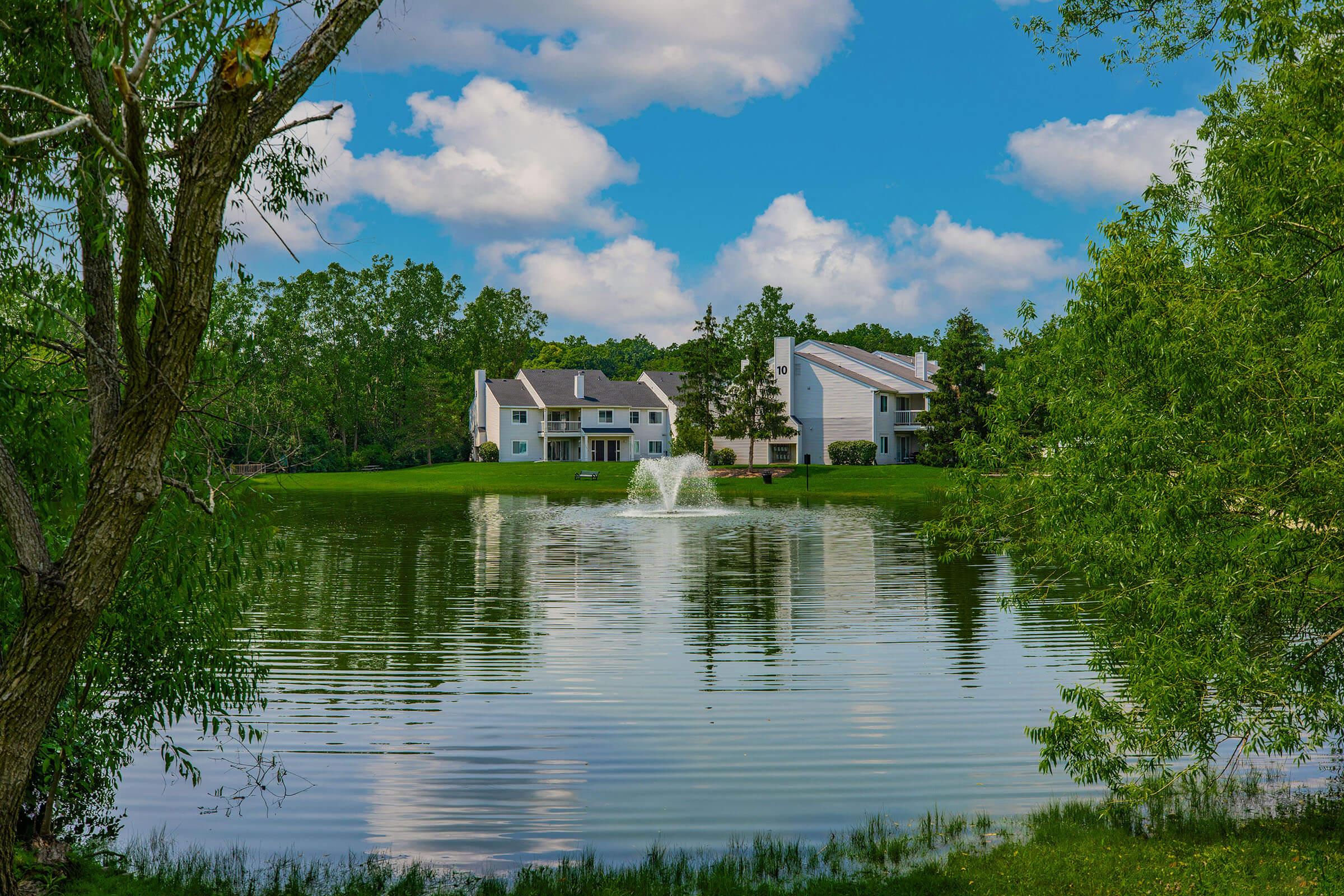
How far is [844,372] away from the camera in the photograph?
73688 millimetres

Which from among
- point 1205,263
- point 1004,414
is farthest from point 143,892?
point 1004,414

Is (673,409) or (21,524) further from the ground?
(673,409)

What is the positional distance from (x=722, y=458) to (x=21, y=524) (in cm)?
6623

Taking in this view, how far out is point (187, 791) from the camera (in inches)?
416

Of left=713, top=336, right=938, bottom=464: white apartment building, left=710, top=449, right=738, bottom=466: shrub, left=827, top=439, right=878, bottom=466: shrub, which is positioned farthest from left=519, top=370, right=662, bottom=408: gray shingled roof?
left=827, top=439, right=878, bottom=466: shrub

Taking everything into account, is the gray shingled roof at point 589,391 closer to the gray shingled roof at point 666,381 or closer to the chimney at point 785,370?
the gray shingled roof at point 666,381

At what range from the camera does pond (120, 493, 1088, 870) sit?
9.87 m

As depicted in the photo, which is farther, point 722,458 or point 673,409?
point 673,409

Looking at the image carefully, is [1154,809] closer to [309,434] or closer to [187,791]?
[187,791]

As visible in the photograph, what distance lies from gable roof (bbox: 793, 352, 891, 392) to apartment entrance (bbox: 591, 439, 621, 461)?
17462 millimetres

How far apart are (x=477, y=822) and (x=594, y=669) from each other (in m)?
6.33

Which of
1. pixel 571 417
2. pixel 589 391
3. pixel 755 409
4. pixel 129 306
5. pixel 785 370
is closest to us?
pixel 129 306

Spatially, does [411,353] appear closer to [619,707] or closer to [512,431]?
[512,431]

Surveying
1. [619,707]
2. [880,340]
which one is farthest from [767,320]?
[619,707]
